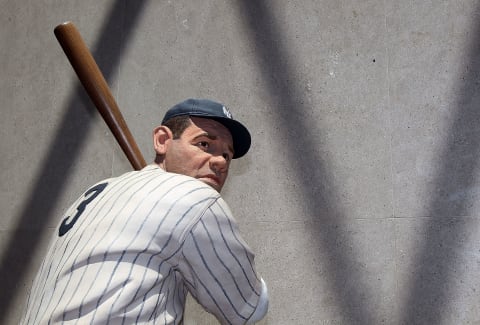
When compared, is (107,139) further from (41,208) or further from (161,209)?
(161,209)

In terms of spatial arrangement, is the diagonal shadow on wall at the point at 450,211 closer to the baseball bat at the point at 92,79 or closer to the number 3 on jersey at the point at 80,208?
the baseball bat at the point at 92,79

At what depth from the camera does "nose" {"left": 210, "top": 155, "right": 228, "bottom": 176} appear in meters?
1.32

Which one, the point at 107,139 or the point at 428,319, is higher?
the point at 107,139

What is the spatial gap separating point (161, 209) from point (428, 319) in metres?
1.28

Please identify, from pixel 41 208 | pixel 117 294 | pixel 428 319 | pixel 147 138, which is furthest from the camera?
pixel 41 208

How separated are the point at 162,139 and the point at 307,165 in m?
1.01

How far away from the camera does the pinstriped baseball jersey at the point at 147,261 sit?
1.06m

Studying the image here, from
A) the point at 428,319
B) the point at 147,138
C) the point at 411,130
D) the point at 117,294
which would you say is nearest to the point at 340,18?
the point at 411,130

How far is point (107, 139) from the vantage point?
107 inches

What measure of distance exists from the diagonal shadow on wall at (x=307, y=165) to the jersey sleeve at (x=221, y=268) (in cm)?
99

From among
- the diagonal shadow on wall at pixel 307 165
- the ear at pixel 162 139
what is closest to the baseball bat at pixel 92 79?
the ear at pixel 162 139

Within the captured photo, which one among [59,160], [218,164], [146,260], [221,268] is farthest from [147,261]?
[59,160]

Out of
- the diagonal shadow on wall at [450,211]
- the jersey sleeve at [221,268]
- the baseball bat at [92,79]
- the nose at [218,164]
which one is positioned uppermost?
the baseball bat at [92,79]

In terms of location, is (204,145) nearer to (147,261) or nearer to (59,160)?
(147,261)
